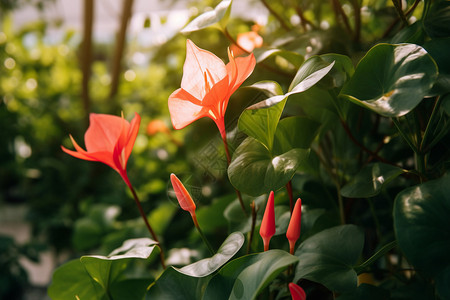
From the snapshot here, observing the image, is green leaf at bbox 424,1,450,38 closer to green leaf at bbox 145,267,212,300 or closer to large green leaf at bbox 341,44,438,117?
large green leaf at bbox 341,44,438,117

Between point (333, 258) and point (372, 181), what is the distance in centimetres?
7

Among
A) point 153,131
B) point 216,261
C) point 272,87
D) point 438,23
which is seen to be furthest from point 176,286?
point 153,131

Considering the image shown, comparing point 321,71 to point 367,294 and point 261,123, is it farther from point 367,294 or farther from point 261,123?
point 367,294

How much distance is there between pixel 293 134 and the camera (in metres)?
0.36

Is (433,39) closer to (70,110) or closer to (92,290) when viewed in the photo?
(92,290)

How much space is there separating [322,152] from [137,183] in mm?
723

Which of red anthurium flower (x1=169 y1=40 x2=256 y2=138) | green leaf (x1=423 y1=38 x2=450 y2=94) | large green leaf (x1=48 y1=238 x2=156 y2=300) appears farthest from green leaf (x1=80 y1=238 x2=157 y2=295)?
green leaf (x1=423 y1=38 x2=450 y2=94)

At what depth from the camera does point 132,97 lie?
55.2 inches

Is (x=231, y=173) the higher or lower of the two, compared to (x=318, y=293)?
higher

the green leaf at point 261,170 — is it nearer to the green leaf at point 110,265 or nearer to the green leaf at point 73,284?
the green leaf at point 110,265

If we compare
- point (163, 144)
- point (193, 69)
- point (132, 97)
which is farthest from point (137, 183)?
point (193, 69)

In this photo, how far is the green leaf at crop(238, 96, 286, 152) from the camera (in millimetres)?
300

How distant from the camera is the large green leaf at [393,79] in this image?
25 centimetres

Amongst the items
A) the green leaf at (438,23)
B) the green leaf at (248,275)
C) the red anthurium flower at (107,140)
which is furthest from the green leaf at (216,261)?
the green leaf at (438,23)
